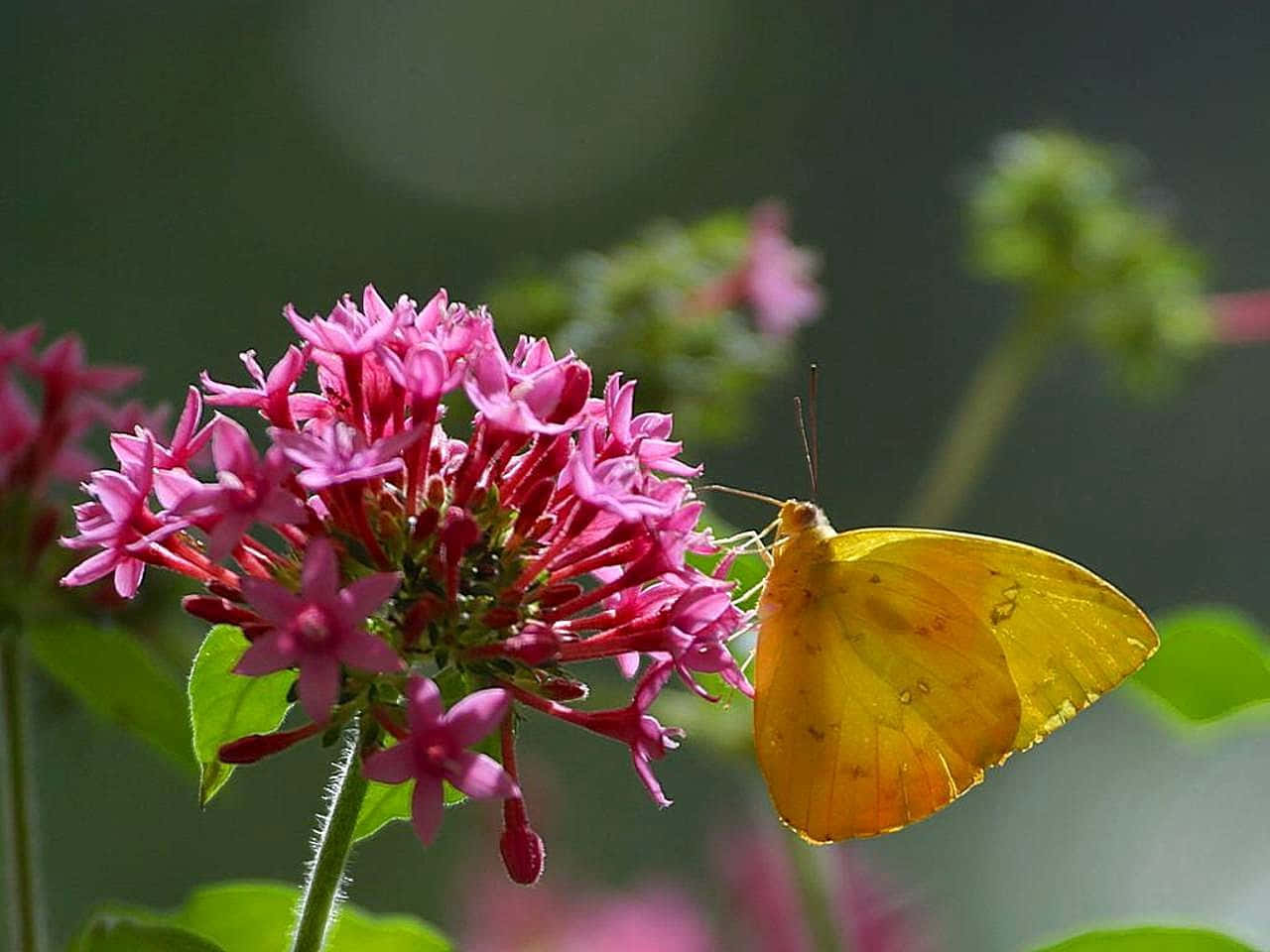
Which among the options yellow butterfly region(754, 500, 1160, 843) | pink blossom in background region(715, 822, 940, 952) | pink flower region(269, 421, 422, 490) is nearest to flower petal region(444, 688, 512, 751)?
pink flower region(269, 421, 422, 490)

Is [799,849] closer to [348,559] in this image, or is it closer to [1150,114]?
[348,559]

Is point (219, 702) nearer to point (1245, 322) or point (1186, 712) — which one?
point (1186, 712)

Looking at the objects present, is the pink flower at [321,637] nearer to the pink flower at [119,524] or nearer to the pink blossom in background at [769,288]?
the pink flower at [119,524]

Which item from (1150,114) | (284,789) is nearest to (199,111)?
(284,789)

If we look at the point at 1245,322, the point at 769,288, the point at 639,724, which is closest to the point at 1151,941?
the point at 639,724

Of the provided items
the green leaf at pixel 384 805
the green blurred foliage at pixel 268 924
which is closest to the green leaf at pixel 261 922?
the green blurred foliage at pixel 268 924
